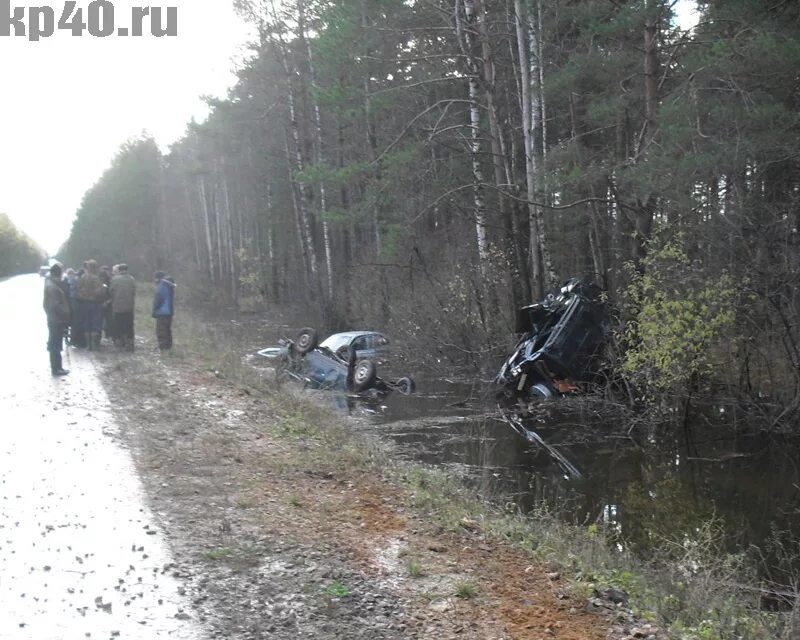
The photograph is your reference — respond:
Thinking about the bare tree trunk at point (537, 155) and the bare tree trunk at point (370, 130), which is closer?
the bare tree trunk at point (537, 155)

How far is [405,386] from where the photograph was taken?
55.5ft

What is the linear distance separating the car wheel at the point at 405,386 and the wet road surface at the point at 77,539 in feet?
24.6

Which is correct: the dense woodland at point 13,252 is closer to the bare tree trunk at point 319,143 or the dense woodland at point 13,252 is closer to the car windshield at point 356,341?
the bare tree trunk at point 319,143

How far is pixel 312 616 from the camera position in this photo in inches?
184

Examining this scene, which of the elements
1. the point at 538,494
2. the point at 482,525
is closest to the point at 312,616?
the point at 482,525

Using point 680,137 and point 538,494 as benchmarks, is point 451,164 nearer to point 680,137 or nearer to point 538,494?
point 680,137

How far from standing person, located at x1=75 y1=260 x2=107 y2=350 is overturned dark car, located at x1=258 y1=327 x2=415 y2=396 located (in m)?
4.00

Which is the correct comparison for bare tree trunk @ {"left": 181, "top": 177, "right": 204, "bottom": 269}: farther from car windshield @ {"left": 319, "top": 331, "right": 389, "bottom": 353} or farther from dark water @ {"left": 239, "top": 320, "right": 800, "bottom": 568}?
dark water @ {"left": 239, "top": 320, "right": 800, "bottom": 568}

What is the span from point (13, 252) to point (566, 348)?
101 meters

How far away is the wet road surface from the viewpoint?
4.44m

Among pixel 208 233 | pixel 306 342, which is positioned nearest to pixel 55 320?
pixel 306 342

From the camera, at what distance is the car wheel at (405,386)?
1675 cm

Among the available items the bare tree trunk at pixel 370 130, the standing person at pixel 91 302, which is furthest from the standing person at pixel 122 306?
the bare tree trunk at pixel 370 130

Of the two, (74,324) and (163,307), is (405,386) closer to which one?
(163,307)
